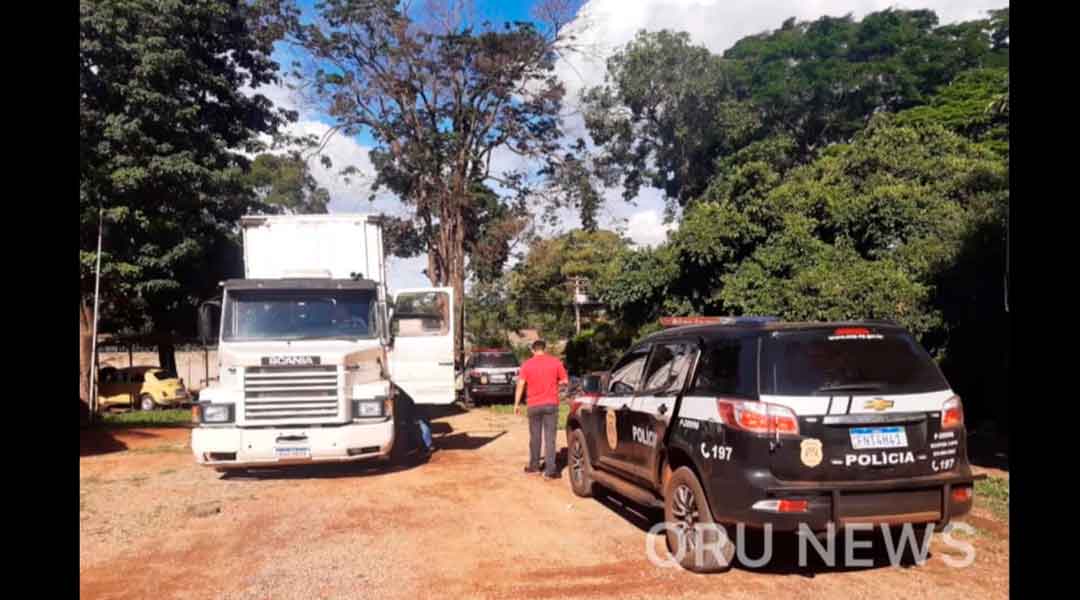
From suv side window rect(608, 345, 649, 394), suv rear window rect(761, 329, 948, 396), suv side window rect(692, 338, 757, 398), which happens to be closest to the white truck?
suv side window rect(608, 345, 649, 394)

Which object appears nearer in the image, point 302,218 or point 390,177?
point 302,218

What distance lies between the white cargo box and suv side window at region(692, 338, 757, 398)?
6851mm

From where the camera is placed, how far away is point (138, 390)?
25.0 m

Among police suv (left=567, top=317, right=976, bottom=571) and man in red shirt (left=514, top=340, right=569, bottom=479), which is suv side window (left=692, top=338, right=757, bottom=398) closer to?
police suv (left=567, top=317, right=976, bottom=571)

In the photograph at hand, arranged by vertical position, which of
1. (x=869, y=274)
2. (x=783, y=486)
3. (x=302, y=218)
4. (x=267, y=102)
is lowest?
(x=783, y=486)

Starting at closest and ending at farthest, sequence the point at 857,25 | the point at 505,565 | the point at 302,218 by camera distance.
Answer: the point at 505,565, the point at 302,218, the point at 857,25

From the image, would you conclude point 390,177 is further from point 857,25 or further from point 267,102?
point 857,25

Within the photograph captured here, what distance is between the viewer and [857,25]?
3931cm

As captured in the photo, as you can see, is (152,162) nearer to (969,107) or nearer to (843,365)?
(843,365)

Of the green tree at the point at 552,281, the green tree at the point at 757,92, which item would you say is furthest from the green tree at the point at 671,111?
the green tree at the point at 552,281
